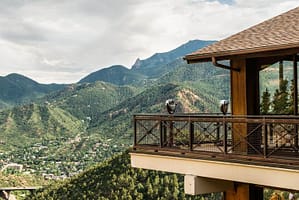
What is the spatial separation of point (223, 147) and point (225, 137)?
1.13ft

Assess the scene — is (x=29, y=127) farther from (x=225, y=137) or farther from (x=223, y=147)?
(x=225, y=137)

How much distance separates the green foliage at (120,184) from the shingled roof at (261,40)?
30.6 metres

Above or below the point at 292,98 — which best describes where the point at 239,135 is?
below

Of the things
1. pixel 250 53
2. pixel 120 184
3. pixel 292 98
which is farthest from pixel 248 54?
Result: pixel 120 184

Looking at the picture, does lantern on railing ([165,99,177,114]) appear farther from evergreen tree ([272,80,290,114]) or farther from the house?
evergreen tree ([272,80,290,114])

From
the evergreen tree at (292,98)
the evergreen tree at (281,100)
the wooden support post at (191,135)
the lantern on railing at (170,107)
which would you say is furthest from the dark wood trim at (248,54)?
the wooden support post at (191,135)

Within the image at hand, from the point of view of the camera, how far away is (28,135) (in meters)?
178

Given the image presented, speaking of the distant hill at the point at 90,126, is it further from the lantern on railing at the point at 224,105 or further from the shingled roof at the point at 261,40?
the shingled roof at the point at 261,40

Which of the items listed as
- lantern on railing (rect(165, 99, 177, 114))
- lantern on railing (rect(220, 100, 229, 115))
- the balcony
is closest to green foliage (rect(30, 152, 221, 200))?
lantern on railing (rect(220, 100, 229, 115))

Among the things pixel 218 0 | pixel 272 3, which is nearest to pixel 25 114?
pixel 218 0

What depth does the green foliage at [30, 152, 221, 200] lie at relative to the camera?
149ft

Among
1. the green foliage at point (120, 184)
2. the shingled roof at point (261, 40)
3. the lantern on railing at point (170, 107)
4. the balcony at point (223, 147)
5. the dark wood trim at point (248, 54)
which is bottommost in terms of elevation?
the green foliage at point (120, 184)

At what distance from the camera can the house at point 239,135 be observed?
292 inches

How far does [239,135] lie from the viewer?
8242mm
